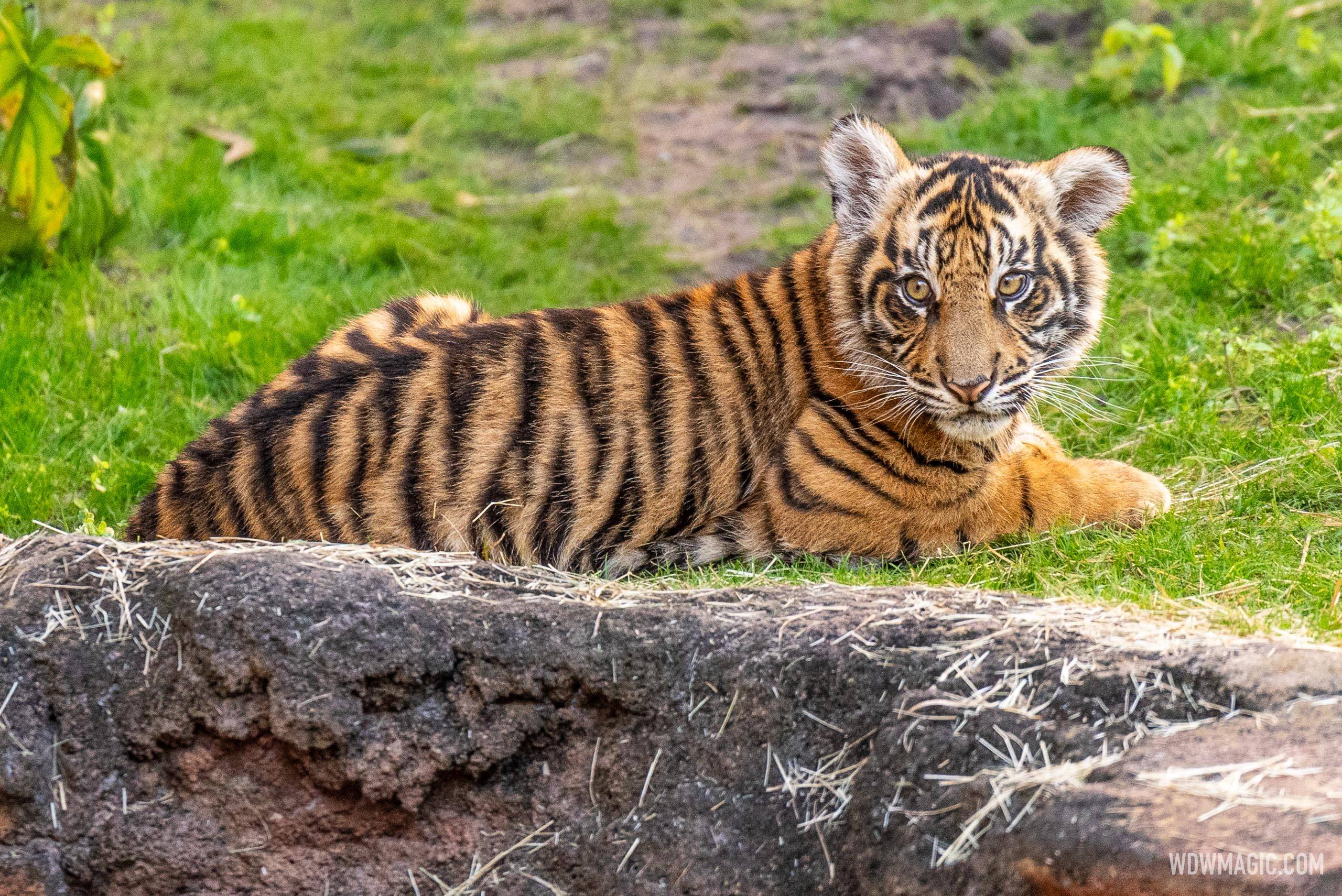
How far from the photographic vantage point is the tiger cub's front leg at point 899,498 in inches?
187

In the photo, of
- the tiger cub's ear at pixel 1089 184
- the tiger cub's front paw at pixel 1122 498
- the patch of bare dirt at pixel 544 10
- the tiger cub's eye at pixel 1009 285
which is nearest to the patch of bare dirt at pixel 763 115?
the patch of bare dirt at pixel 544 10

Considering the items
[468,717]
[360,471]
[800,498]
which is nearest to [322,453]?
[360,471]

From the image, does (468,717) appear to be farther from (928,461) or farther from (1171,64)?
(1171,64)

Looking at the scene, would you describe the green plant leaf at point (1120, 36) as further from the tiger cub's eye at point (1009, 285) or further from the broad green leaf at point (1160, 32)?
the tiger cub's eye at point (1009, 285)

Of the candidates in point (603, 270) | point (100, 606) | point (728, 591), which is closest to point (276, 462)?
point (100, 606)

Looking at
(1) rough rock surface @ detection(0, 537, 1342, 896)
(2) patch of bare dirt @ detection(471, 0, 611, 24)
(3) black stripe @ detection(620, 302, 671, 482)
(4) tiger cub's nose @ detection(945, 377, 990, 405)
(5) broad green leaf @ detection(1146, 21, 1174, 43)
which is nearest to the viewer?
(1) rough rock surface @ detection(0, 537, 1342, 896)

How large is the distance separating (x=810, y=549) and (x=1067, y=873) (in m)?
2.07

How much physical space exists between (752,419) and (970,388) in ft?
2.73

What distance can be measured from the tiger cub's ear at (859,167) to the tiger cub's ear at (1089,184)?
0.55 metres

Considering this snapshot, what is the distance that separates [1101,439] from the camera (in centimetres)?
572

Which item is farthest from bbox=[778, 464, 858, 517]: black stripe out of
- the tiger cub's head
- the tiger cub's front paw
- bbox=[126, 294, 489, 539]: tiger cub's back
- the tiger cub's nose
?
bbox=[126, 294, 489, 539]: tiger cub's back

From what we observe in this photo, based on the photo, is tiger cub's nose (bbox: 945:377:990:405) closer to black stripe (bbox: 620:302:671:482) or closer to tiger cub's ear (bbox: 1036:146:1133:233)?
tiger cub's ear (bbox: 1036:146:1133:233)

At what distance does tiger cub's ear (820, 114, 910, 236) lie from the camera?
16.0ft

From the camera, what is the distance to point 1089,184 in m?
4.87
